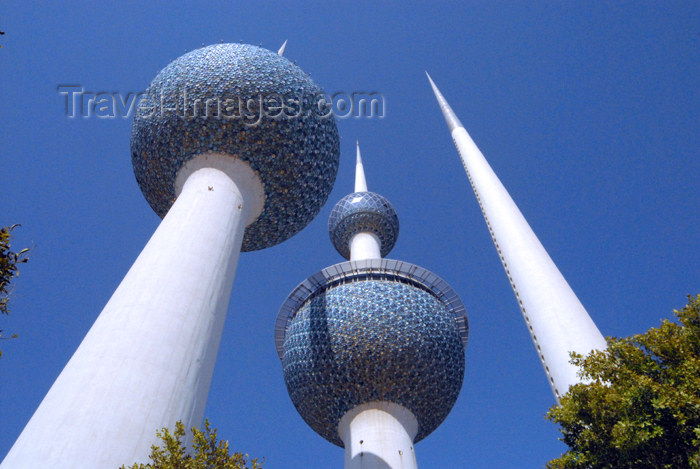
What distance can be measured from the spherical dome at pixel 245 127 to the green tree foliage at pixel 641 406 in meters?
11.7

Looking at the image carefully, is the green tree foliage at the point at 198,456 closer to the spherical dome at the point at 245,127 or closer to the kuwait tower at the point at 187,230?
the kuwait tower at the point at 187,230

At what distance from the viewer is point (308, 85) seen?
19.5 metres

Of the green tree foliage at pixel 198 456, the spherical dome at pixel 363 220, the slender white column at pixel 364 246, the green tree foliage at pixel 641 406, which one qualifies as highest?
the spherical dome at pixel 363 220

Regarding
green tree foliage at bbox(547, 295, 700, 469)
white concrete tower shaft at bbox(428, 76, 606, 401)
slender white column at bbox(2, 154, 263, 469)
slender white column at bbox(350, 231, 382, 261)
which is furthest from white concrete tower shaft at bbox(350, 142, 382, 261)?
green tree foliage at bbox(547, 295, 700, 469)

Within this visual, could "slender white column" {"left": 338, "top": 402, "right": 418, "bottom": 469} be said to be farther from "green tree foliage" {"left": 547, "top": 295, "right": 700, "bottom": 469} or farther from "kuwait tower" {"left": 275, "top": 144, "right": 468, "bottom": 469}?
"green tree foliage" {"left": 547, "top": 295, "right": 700, "bottom": 469}

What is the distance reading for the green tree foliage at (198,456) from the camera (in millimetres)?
5973

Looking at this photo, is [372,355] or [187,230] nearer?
[187,230]

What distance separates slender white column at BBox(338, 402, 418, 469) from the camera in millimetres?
23391

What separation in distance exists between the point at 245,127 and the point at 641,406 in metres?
14.0

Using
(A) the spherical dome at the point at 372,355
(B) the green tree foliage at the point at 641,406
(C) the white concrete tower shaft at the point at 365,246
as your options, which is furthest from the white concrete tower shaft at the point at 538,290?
(C) the white concrete tower shaft at the point at 365,246

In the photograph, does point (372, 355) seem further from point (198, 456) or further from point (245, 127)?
point (198, 456)

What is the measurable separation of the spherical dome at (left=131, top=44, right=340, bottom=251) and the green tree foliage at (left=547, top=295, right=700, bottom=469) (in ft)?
38.5

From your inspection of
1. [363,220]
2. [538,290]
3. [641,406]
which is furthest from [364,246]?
[641,406]

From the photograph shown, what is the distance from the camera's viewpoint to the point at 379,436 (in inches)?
970
